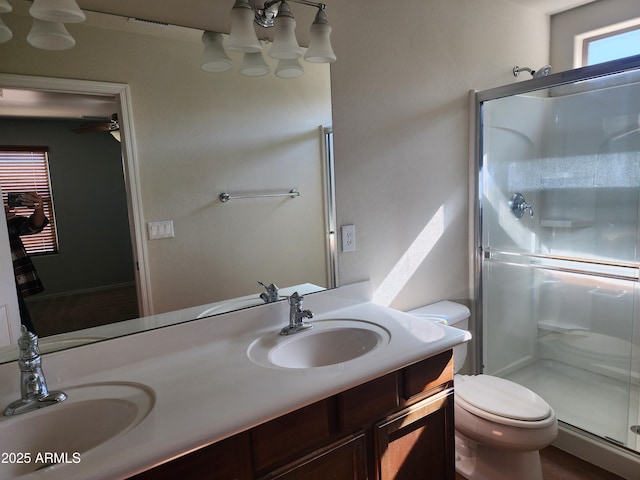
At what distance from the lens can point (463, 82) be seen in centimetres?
218

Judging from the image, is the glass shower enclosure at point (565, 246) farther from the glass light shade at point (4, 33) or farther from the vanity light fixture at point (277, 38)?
the glass light shade at point (4, 33)

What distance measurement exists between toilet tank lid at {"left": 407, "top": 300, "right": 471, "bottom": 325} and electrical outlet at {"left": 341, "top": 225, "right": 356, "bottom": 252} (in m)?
0.49

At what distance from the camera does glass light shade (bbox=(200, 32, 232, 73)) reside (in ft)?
4.70

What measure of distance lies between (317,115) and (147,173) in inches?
28.0

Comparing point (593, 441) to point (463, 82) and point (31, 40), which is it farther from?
point (31, 40)

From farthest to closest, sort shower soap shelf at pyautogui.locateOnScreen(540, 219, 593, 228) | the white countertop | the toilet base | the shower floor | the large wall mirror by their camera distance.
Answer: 1. shower soap shelf at pyautogui.locateOnScreen(540, 219, 593, 228)
2. the shower floor
3. the toilet base
4. the large wall mirror
5. the white countertop

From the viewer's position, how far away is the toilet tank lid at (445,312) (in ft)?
6.56

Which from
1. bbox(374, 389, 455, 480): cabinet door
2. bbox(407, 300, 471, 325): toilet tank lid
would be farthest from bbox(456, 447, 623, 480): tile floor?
bbox(407, 300, 471, 325): toilet tank lid

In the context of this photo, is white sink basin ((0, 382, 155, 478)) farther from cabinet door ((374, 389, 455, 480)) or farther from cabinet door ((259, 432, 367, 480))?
cabinet door ((374, 389, 455, 480))

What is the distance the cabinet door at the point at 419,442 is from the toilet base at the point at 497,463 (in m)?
0.36

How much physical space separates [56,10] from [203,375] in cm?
109

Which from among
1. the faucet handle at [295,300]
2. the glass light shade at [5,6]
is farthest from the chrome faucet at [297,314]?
the glass light shade at [5,6]

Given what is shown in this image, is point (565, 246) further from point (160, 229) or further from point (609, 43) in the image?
point (160, 229)

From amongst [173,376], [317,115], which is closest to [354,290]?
[317,115]
